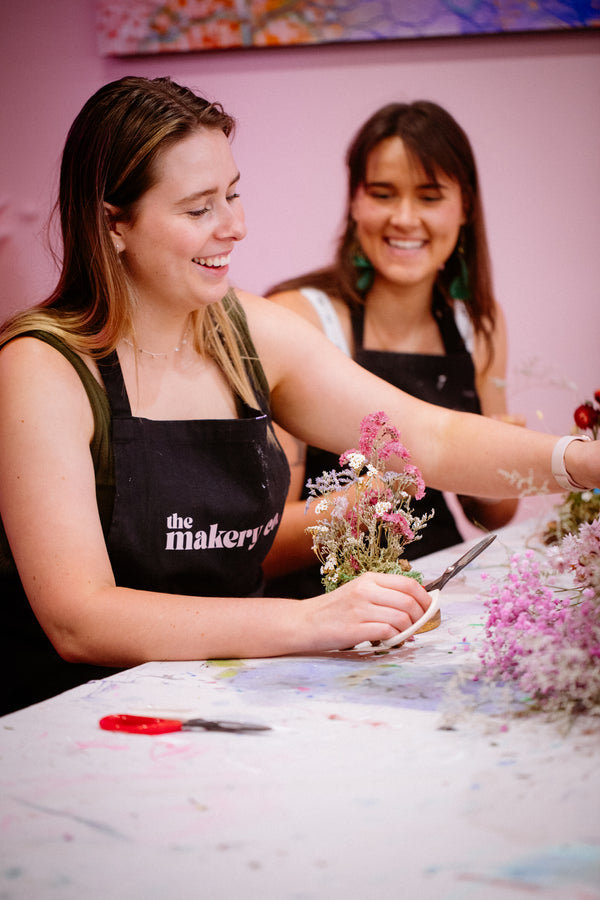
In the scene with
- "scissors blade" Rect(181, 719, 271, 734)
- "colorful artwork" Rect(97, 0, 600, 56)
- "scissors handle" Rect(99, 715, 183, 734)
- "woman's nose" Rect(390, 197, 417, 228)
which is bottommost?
"scissors blade" Rect(181, 719, 271, 734)

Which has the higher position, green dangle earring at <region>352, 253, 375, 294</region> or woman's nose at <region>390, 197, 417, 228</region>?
woman's nose at <region>390, 197, 417, 228</region>

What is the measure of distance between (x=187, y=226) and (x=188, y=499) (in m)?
0.43

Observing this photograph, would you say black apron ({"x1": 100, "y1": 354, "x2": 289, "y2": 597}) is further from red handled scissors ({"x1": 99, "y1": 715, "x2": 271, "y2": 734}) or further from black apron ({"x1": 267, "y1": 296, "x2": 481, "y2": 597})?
black apron ({"x1": 267, "y1": 296, "x2": 481, "y2": 597})

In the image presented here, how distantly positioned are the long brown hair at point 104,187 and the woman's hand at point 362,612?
0.59 meters

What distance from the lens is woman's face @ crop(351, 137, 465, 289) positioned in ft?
8.25

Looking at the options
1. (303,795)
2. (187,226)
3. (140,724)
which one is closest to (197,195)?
(187,226)

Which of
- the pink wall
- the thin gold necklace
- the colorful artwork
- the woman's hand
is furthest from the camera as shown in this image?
the pink wall

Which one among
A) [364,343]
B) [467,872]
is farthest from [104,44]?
[467,872]

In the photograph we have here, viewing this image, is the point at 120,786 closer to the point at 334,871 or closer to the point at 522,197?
the point at 334,871

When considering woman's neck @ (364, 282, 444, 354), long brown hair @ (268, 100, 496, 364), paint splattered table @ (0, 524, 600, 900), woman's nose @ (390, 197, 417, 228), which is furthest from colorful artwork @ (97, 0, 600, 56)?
paint splattered table @ (0, 524, 600, 900)

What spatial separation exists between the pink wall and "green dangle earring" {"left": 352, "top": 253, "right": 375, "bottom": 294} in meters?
0.59

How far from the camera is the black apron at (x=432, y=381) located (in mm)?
2408

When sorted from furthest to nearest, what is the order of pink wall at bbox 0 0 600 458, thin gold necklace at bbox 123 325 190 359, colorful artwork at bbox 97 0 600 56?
pink wall at bbox 0 0 600 458 → colorful artwork at bbox 97 0 600 56 → thin gold necklace at bbox 123 325 190 359

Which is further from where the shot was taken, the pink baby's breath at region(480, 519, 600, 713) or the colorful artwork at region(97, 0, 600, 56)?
the colorful artwork at region(97, 0, 600, 56)
